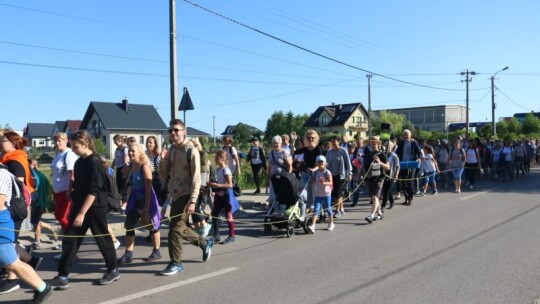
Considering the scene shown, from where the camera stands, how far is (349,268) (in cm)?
604

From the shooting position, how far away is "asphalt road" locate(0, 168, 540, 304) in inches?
196

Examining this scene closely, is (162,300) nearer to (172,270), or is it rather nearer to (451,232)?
(172,270)

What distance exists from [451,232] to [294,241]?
9.62ft

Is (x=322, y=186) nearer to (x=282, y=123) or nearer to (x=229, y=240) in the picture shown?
(x=229, y=240)

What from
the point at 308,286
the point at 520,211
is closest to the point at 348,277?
the point at 308,286

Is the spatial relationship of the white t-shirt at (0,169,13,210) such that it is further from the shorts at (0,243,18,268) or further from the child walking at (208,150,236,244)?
the child walking at (208,150,236,244)

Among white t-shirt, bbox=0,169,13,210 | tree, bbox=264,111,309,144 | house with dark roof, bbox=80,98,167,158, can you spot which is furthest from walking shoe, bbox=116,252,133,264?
tree, bbox=264,111,309,144

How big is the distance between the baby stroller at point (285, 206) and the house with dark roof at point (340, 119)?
76.0 m

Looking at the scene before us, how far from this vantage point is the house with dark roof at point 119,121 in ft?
219

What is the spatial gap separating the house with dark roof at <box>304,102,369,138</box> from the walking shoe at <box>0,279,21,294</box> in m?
80.1

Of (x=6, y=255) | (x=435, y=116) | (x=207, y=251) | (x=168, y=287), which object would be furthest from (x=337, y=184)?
(x=435, y=116)

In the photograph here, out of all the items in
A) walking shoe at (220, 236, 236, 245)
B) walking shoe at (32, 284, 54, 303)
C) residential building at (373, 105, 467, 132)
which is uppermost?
residential building at (373, 105, 467, 132)

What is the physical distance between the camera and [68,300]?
493 cm

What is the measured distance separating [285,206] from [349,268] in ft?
9.04
